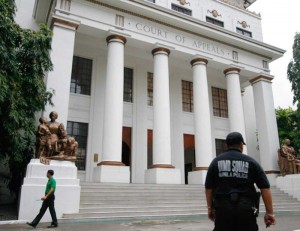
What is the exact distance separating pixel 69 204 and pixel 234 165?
7.60 m

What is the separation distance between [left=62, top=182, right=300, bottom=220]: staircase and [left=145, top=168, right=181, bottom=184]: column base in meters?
1.12

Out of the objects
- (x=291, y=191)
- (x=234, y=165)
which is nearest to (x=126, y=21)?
(x=291, y=191)

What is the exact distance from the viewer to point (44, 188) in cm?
933

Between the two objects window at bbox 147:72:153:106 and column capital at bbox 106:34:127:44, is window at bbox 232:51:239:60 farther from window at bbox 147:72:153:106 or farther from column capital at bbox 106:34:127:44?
column capital at bbox 106:34:127:44

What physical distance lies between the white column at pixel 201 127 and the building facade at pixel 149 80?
6 cm

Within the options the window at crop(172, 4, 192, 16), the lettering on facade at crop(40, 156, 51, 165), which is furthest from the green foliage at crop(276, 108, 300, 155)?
the lettering on facade at crop(40, 156, 51, 165)

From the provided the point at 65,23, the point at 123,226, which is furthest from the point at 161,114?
the point at 123,226

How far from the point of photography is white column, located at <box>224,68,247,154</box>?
60.3ft

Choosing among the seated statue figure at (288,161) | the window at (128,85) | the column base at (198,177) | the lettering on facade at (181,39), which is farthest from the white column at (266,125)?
the window at (128,85)

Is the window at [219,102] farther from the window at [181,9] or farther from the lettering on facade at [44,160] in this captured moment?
the lettering on facade at [44,160]

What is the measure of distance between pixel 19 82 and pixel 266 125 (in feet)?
A: 50.8

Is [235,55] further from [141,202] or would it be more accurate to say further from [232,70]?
[141,202]

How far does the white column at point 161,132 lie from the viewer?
14.7 metres

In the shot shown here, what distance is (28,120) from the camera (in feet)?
33.8
